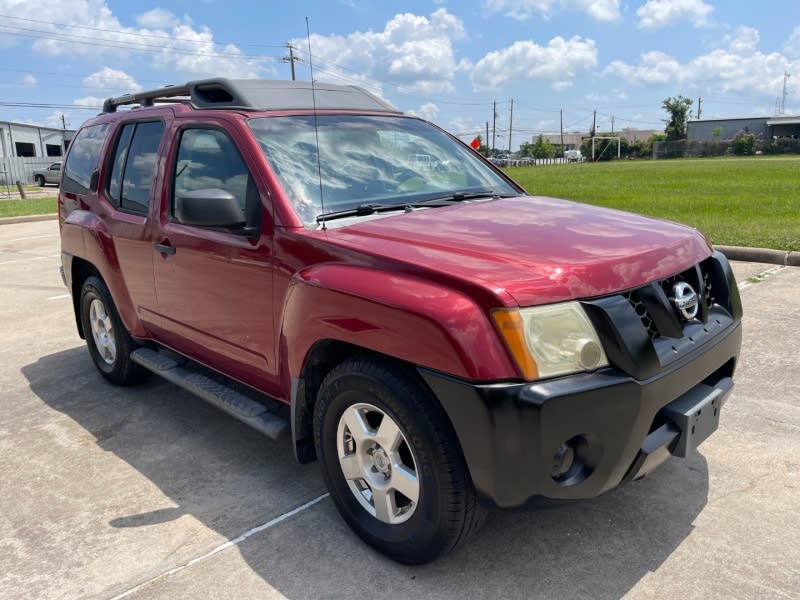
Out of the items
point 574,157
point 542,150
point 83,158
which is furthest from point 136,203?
point 542,150

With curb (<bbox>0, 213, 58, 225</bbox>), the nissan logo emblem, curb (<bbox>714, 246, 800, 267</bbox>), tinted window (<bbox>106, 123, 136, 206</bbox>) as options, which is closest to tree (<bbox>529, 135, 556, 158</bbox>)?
curb (<bbox>0, 213, 58, 225</bbox>)

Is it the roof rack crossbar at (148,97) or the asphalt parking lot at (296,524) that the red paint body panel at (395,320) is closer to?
the asphalt parking lot at (296,524)

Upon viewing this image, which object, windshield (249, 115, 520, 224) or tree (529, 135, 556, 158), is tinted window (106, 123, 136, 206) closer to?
windshield (249, 115, 520, 224)

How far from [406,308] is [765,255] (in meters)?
7.02

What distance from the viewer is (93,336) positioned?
504 centimetres

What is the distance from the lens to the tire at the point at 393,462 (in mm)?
2375

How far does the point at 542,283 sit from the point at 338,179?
1.36 m

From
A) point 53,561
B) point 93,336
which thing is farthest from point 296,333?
point 93,336

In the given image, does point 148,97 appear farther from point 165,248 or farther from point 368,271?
point 368,271

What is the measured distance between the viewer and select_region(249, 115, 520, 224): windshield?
10.4 feet

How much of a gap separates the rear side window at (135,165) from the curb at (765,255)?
268 inches

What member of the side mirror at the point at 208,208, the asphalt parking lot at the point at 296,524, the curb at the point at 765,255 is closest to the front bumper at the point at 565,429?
the asphalt parking lot at the point at 296,524

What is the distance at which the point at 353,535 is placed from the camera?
2.95 m

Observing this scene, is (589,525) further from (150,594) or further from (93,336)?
(93,336)
